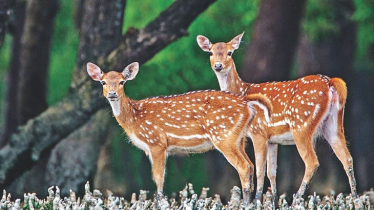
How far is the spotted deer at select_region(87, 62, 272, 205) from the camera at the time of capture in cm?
1034

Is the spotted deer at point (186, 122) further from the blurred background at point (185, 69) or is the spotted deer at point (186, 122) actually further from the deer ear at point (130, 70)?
the blurred background at point (185, 69)

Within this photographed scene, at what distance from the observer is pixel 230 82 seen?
456 inches

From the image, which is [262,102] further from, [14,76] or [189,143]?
[14,76]

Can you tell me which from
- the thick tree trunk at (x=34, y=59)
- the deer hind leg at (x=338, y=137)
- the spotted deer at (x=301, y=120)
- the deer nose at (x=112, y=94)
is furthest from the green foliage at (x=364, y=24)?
the deer nose at (x=112, y=94)

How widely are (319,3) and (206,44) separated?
7470 millimetres

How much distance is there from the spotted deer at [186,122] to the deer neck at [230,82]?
2.62 feet

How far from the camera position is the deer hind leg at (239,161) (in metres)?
10.2

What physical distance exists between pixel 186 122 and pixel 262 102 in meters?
0.85

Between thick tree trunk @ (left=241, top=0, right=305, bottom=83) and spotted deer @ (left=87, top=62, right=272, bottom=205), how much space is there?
5.40 m

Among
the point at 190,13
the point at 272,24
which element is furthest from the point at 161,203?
the point at 272,24

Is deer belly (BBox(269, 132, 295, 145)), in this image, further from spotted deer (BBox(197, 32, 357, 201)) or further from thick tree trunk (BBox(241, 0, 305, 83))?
thick tree trunk (BBox(241, 0, 305, 83))

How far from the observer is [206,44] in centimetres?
1157

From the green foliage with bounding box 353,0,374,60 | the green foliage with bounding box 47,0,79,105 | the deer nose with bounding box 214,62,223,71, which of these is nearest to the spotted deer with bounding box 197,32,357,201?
the deer nose with bounding box 214,62,223,71

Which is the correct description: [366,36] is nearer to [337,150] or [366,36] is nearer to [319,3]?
[319,3]
